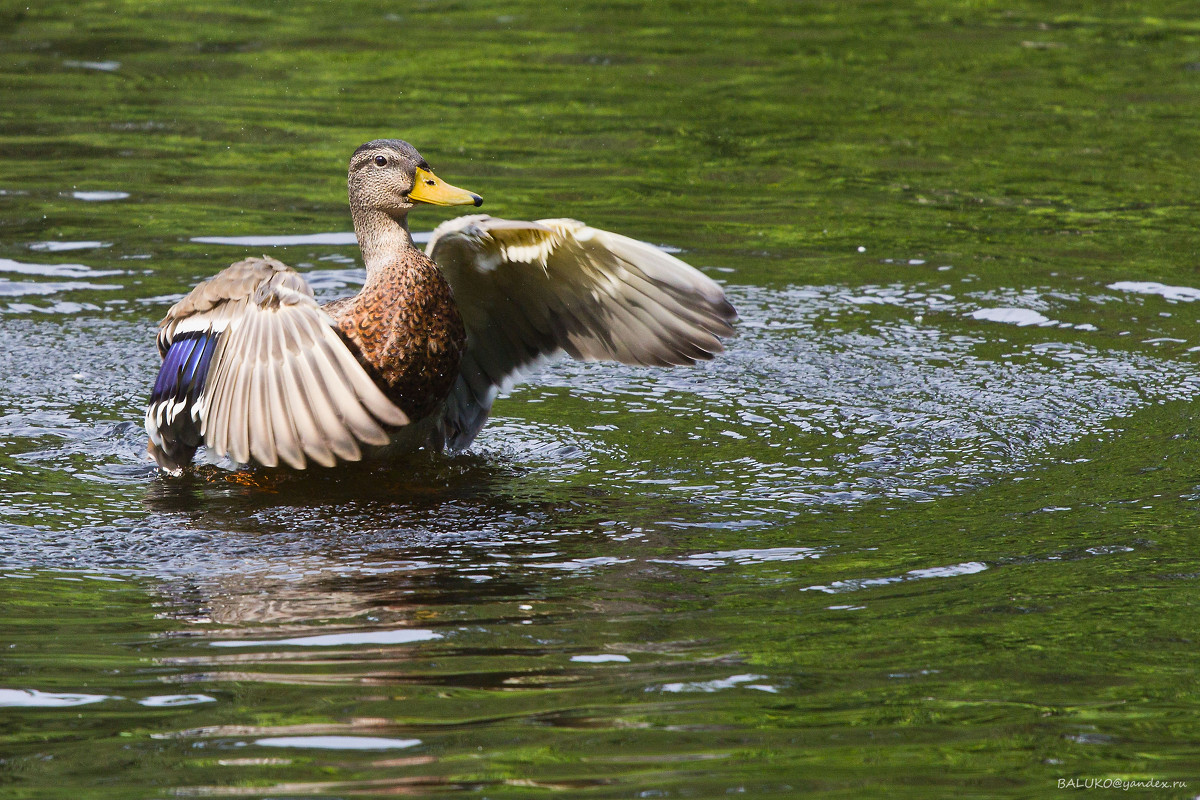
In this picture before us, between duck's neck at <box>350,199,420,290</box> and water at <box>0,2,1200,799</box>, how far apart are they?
85cm

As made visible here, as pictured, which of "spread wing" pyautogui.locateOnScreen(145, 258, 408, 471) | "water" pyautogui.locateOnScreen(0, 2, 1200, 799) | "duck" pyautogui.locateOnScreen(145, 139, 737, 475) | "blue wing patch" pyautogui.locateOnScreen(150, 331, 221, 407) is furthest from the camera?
"blue wing patch" pyautogui.locateOnScreen(150, 331, 221, 407)

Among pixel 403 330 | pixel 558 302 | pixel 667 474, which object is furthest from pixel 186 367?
pixel 667 474

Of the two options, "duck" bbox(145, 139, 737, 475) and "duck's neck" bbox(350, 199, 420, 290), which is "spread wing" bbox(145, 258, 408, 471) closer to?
"duck" bbox(145, 139, 737, 475)

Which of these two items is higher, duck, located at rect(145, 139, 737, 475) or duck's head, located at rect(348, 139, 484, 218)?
duck's head, located at rect(348, 139, 484, 218)

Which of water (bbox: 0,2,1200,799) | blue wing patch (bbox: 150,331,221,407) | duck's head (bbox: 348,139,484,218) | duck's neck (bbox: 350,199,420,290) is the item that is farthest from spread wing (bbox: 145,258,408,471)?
duck's head (bbox: 348,139,484,218)

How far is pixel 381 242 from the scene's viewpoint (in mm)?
6277

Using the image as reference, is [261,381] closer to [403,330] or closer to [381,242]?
[403,330]

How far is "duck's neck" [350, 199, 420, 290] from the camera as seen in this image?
6046mm

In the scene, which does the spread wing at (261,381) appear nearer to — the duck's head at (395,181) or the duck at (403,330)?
the duck at (403,330)

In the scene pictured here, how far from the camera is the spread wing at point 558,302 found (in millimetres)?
6070

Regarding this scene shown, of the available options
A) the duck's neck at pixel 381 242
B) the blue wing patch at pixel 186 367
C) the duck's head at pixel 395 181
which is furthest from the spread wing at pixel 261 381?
the duck's head at pixel 395 181

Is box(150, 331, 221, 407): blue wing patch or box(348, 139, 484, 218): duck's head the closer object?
box(150, 331, 221, 407): blue wing patch

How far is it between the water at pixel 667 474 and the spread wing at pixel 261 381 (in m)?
0.34

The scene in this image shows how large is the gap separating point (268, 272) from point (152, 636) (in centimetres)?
172
